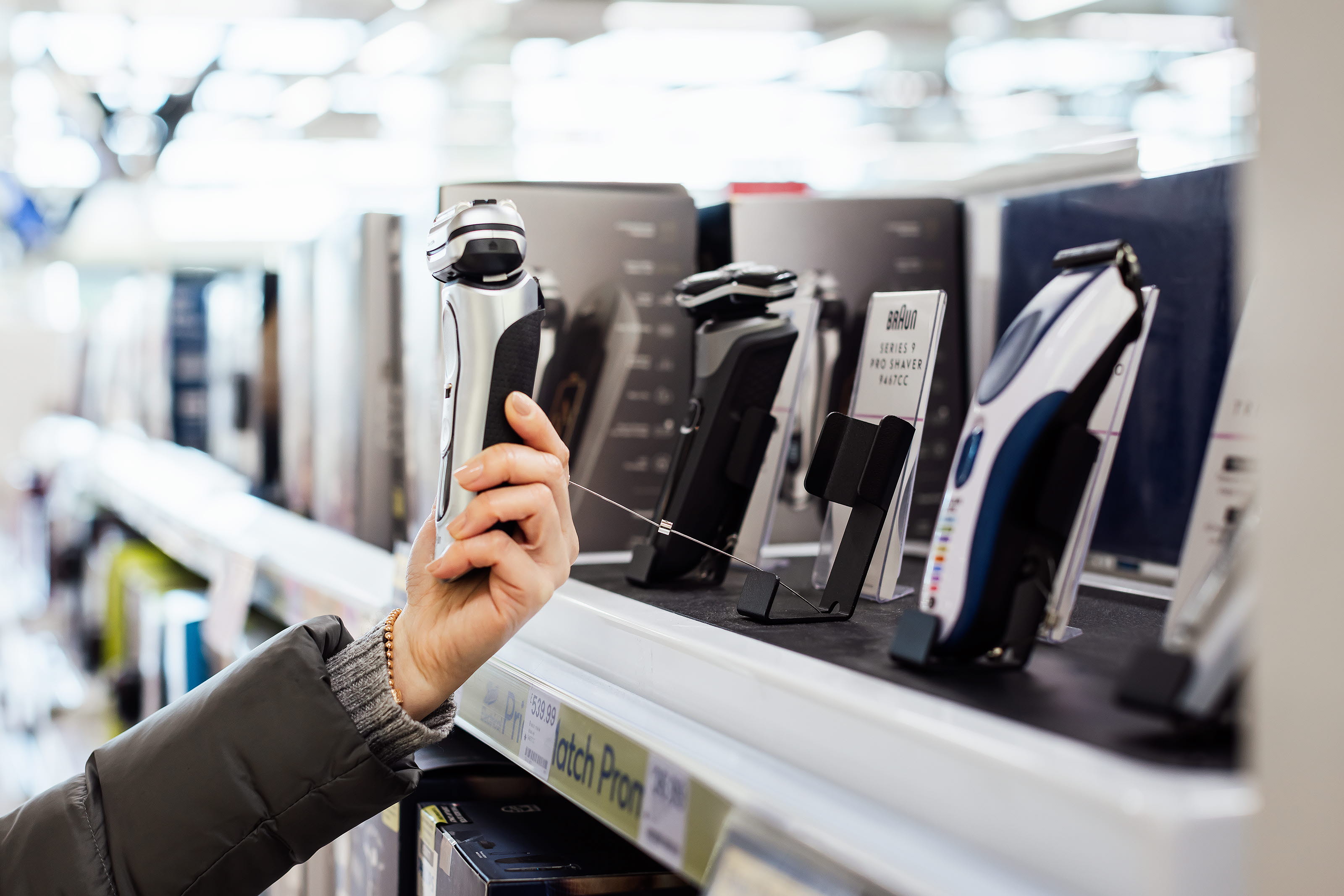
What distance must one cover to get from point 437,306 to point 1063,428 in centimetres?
75

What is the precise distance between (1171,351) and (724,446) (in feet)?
1.38

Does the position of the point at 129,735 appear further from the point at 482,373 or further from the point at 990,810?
the point at 990,810

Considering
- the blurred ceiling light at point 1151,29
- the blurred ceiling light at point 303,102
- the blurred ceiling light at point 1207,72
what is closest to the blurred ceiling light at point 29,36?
the blurred ceiling light at point 303,102

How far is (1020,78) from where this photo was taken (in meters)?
8.79

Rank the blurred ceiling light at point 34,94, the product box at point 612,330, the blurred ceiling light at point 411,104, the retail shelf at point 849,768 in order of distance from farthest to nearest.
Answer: the blurred ceiling light at point 411,104
the blurred ceiling light at point 34,94
the product box at point 612,330
the retail shelf at point 849,768

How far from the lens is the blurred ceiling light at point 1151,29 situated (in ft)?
25.7

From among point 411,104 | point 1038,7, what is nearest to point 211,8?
point 411,104

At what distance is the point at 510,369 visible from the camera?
0.74 m

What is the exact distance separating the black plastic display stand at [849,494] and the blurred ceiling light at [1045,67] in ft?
25.3

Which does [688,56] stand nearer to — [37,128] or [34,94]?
[34,94]

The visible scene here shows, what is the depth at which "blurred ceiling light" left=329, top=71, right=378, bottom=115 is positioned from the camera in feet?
26.2

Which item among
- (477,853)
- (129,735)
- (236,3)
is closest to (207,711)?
(129,735)

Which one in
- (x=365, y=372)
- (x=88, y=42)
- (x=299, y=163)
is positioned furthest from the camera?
(x=299, y=163)

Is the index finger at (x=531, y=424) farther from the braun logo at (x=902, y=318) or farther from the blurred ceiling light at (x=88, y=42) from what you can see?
the blurred ceiling light at (x=88, y=42)
